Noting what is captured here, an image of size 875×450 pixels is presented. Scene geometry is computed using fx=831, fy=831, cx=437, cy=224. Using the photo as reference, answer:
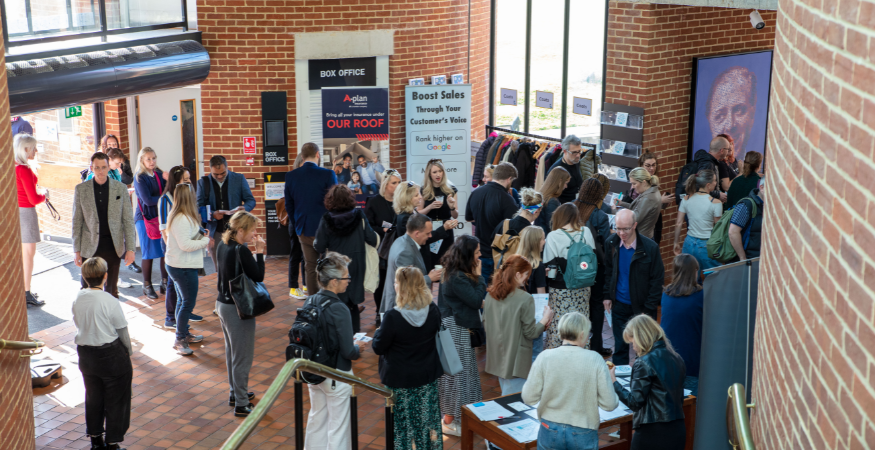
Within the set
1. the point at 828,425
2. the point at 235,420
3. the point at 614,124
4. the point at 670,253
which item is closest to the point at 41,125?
the point at 235,420

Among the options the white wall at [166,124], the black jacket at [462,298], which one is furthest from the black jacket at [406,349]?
the white wall at [166,124]

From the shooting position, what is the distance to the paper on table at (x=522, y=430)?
539cm

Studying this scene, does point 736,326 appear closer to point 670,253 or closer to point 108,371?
point 108,371

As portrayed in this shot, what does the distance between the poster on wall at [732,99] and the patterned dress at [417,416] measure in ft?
19.4

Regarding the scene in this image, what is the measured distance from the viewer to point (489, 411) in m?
5.78

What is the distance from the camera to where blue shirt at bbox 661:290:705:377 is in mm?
6074

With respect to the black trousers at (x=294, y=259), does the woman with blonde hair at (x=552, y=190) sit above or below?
above

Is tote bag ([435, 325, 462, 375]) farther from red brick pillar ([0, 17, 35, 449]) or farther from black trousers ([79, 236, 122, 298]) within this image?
black trousers ([79, 236, 122, 298])

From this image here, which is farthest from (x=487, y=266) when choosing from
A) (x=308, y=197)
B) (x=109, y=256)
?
(x=109, y=256)

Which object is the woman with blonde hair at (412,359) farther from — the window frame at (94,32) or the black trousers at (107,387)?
the window frame at (94,32)

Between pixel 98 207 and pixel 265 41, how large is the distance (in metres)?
3.58

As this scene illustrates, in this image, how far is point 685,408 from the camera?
19.6 feet

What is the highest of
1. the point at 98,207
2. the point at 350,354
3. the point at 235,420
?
the point at 98,207

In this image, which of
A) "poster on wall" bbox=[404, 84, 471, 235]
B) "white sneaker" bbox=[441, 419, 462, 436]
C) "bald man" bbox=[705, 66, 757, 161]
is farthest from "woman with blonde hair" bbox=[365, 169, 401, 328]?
"bald man" bbox=[705, 66, 757, 161]
